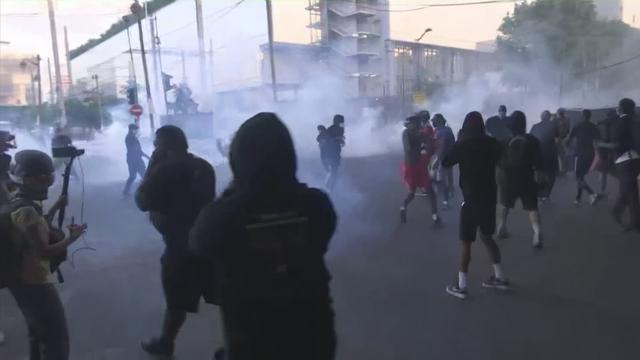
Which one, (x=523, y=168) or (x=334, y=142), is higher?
(x=334, y=142)

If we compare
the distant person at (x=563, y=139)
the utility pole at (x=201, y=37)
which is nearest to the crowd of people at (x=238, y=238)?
the distant person at (x=563, y=139)

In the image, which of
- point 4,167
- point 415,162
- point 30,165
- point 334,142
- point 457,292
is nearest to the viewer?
point 30,165

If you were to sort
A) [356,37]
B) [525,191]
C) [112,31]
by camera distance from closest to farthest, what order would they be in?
1. [525,191]
2. [356,37]
3. [112,31]

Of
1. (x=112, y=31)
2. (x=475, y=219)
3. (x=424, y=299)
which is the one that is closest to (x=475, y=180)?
(x=475, y=219)

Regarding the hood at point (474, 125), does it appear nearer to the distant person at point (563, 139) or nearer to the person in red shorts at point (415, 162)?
the person in red shorts at point (415, 162)

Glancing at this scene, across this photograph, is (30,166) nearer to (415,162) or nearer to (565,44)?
(415,162)

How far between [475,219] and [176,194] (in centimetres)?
245

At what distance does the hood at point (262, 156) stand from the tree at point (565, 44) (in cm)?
3248

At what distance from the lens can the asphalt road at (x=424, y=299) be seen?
384 cm

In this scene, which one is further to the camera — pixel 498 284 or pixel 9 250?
pixel 498 284

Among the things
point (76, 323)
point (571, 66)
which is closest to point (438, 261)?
point (76, 323)

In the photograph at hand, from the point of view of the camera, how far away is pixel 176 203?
357 cm

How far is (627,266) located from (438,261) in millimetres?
1815

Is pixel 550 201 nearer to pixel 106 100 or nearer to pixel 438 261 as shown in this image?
pixel 438 261
